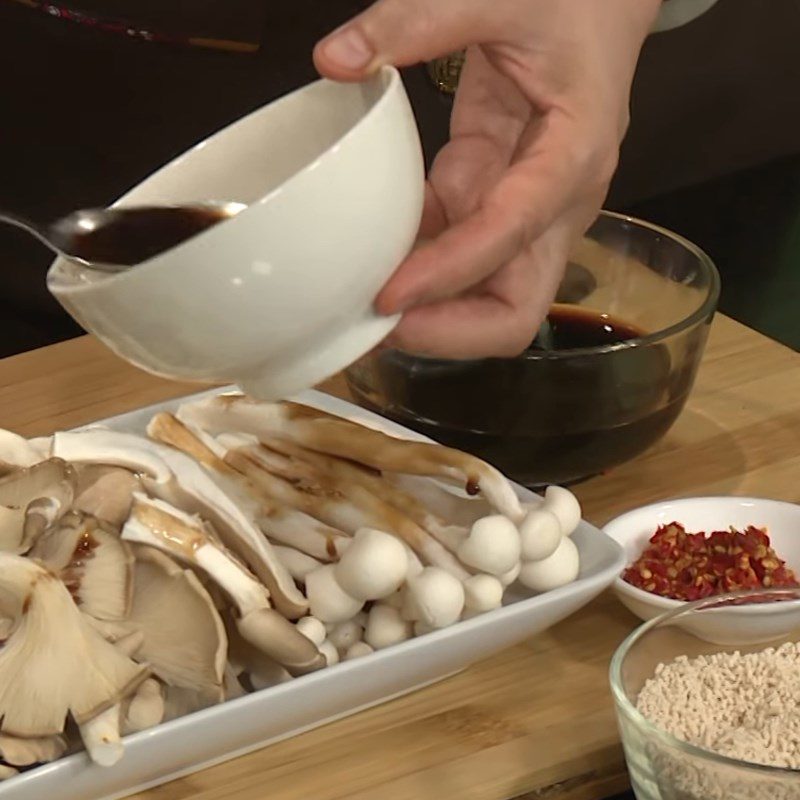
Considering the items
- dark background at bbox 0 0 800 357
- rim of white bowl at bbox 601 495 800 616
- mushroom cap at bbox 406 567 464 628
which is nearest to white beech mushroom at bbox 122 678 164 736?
mushroom cap at bbox 406 567 464 628

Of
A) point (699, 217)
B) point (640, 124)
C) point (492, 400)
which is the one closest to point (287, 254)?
point (492, 400)

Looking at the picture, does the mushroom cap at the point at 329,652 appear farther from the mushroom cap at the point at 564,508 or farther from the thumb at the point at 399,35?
the thumb at the point at 399,35

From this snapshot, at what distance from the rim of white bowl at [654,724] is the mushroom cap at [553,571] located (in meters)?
0.05

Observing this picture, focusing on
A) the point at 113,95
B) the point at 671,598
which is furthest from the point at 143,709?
the point at 113,95

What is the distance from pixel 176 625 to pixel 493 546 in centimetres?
15

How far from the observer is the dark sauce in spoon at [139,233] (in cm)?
57

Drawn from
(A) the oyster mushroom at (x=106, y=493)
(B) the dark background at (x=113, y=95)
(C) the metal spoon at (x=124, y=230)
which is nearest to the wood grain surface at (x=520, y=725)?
(A) the oyster mushroom at (x=106, y=493)

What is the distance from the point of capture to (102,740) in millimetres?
563

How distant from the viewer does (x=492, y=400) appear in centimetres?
79

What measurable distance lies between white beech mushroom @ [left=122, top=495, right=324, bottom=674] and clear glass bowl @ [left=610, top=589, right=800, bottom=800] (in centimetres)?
13

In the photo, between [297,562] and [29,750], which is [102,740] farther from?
[297,562]

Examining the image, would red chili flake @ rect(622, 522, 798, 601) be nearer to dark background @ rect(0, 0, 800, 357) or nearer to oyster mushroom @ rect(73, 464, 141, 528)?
oyster mushroom @ rect(73, 464, 141, 528)

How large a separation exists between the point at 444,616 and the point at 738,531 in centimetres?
21

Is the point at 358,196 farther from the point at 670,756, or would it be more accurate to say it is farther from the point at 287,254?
the point at 670,756
